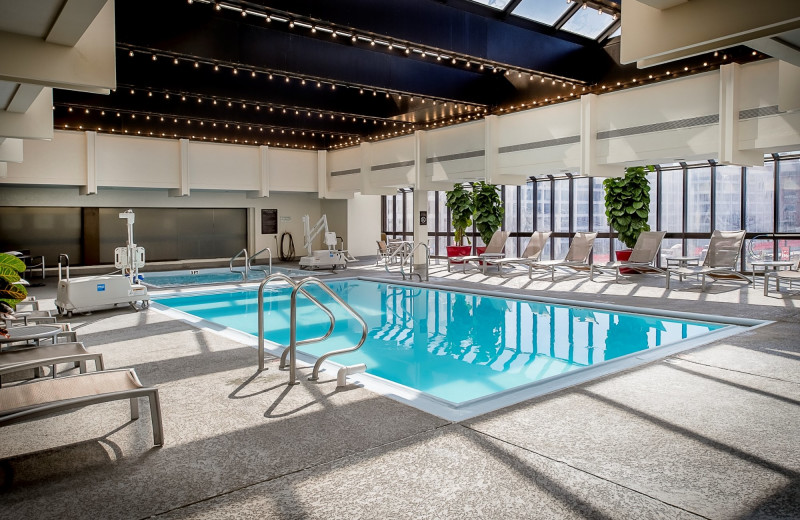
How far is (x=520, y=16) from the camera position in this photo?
32.7 ft

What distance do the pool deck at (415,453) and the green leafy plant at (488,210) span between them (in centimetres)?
1193

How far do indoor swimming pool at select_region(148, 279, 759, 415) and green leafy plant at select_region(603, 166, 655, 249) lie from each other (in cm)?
502

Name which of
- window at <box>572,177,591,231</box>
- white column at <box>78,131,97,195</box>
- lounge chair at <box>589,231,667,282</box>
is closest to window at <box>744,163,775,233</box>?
lounge chair at <box>589,231,667,282</box>

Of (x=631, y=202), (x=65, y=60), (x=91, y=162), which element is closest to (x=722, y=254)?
(x=631, y=202)

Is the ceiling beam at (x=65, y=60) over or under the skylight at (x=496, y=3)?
under

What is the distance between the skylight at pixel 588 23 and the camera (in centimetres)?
1055

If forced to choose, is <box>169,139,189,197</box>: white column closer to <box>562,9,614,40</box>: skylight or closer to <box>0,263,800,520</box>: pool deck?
<box>562,9,614,40</box>: skylight

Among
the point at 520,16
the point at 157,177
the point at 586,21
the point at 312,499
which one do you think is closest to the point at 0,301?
the point at 312,499

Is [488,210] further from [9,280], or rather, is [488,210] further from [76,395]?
[76,395]

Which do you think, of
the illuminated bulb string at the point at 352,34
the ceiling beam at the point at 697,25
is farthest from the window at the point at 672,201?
the ceiling beam at the point at 697,25

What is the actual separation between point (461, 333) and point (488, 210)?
9270 millimetres

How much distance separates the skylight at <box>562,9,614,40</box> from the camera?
10.6 metres

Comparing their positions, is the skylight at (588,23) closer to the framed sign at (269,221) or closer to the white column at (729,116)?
the white column at (729,116)

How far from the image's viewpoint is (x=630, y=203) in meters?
14.0
